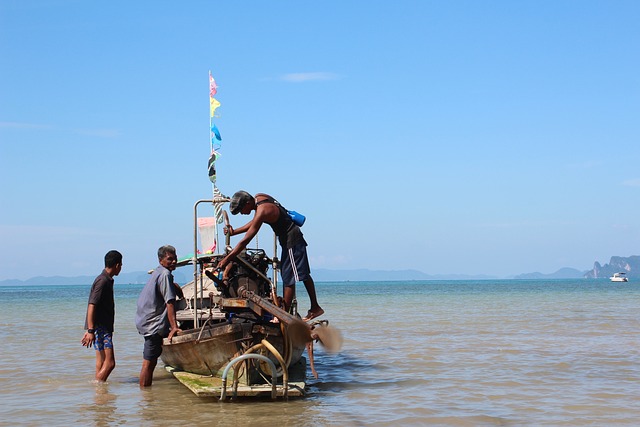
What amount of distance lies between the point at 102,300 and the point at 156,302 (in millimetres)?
657

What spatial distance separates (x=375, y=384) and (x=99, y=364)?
3883 millimetres

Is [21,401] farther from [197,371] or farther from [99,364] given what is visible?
[197,371]

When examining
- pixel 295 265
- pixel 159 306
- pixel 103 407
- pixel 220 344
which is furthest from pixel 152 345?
pixel 295 265

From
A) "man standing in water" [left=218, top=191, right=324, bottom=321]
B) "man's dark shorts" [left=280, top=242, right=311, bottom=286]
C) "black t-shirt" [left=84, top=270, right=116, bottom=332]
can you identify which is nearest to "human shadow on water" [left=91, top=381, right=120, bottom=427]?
"black t-shirt" [left=84, top=270, right=116, bottom=332]

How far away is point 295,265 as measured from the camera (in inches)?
348

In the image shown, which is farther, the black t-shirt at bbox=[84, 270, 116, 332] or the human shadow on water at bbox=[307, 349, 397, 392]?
the human shadow on water at bbox=[307, 349, 397, 392]

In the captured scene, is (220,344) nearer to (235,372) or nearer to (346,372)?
(235,372)

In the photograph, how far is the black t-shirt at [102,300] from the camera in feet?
29.6

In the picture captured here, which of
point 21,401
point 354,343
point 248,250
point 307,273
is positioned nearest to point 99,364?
point 21,401

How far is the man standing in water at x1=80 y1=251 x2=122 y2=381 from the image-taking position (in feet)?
29.5

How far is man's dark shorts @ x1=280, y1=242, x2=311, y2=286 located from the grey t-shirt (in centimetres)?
139

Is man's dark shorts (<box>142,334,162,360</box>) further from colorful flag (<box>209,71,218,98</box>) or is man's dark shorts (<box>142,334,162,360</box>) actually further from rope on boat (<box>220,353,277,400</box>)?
colorful flag (<box>209,71,218,98</box>)

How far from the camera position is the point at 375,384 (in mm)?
10758

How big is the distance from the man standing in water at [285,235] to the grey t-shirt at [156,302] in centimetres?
80
